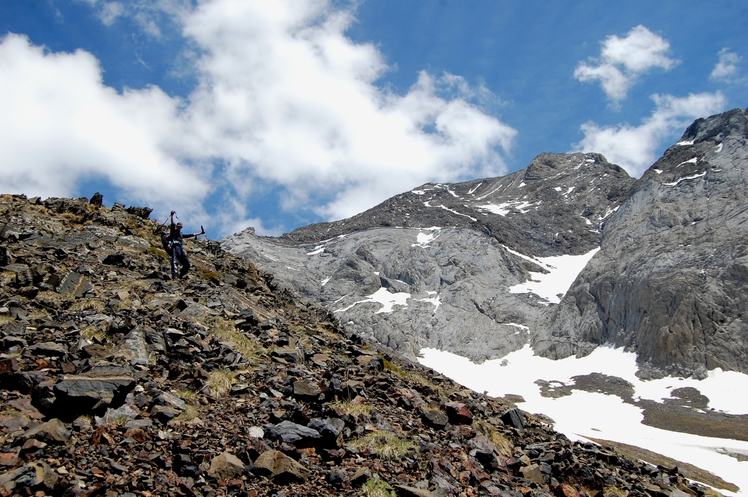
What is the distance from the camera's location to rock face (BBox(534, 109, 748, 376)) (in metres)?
109

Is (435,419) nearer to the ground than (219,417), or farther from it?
farther from it

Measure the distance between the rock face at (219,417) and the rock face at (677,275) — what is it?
4677 inches

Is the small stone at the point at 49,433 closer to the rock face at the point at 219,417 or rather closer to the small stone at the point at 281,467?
the rock face at the point at 219,417

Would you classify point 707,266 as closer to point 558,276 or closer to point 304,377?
point 558,276

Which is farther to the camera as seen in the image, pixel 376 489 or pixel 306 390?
pixel 306 390

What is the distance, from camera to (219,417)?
832 centimetres

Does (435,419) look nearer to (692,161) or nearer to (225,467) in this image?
(225,467)

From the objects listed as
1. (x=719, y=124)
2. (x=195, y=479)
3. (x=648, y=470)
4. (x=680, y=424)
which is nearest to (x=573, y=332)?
(x=680, y=424)

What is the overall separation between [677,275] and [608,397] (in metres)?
39.3

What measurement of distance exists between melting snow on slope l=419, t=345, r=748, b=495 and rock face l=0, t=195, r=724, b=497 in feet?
123

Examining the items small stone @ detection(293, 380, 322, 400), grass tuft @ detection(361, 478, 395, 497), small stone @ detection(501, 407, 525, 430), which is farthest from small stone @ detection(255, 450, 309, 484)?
small stone @ detection(501, 407, 525, 430)

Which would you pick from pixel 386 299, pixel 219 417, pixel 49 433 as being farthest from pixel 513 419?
pixel 386 299

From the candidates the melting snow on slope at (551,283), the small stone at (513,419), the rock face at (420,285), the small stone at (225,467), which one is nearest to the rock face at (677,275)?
the rock face at (420,285)

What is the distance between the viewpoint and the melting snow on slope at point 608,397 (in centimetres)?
6450
